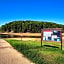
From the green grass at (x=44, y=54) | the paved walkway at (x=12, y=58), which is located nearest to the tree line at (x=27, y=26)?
the green grass at (x=44, y=54)

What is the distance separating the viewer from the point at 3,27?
158250 millimetres

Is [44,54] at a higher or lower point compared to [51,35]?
lower

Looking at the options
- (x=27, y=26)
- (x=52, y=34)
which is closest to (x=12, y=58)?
(x=52, y=34)

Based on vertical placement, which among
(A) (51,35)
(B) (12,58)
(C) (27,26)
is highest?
(C) (27,26)

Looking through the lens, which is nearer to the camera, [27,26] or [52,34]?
[52,34]

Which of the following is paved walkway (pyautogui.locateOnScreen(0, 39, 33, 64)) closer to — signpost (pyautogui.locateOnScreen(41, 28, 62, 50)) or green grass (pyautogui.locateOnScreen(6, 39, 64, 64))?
green grass (pyautogui.locateOnScreen(6, 39, 64, 64))

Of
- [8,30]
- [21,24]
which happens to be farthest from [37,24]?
[8,30]

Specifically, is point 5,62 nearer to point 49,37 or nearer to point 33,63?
point 33,63

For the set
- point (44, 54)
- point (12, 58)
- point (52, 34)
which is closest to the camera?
point (12, 58)

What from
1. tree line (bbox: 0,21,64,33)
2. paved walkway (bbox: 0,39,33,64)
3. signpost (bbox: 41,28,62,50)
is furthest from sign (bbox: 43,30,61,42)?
tree line (bbox: 0,21,64,33)

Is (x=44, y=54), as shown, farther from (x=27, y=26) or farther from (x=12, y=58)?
(x=27, y=26)

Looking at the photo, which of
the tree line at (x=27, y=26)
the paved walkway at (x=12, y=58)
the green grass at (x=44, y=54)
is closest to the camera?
the paved walkway at (x=12, y=58)

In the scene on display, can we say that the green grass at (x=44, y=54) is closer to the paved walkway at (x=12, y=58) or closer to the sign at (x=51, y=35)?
the paved walkway at (x=12, y=58)

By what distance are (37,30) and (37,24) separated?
31.4ft
